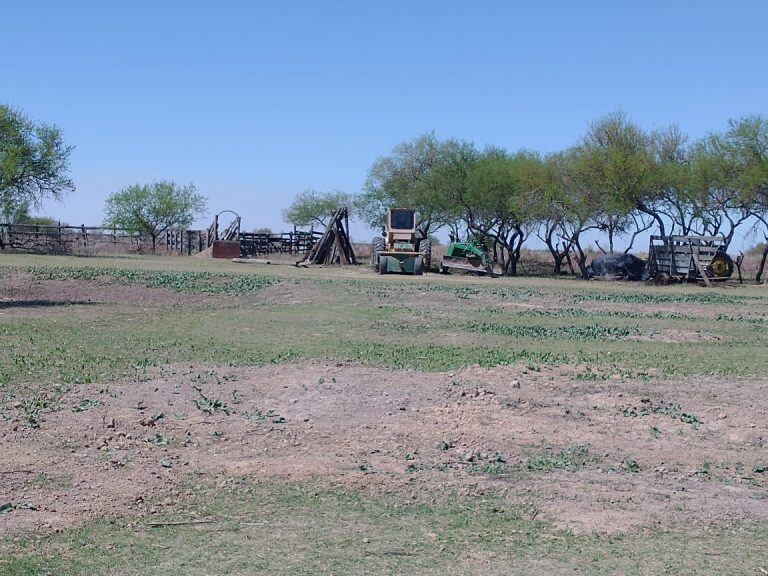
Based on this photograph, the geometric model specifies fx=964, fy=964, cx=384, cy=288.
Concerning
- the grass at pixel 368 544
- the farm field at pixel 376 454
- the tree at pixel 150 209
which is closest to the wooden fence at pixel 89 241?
the tree at pixel 150 209

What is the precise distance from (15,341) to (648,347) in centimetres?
1028

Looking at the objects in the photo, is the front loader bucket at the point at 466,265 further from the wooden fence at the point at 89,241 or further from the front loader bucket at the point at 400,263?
the wooden fence at the point at 89,241

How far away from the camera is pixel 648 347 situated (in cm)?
1627

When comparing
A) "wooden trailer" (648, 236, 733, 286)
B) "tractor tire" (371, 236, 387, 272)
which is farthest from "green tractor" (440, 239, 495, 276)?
"wooden trailer" (648, 236, 733, 286)

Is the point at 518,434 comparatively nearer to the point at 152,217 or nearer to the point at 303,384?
the point at 303,384

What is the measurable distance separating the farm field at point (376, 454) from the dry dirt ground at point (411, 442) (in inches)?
1.1

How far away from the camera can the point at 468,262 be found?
45125mm

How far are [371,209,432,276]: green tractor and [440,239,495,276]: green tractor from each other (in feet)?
3.37

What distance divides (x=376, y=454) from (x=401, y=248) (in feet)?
112

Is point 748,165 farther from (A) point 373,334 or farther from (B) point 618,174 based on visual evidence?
(A) point 373,334

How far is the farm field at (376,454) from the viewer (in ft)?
20.8

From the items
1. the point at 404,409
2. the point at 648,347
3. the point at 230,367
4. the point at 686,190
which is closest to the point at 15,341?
the point at 230,367

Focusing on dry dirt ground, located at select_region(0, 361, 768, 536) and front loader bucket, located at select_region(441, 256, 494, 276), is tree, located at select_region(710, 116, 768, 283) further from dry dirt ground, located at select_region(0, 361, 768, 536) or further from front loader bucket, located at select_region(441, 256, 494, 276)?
dry dirt ground, located at select_region(0, 361, 768, 536)

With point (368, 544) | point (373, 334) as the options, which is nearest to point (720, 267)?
point (373, 334)
